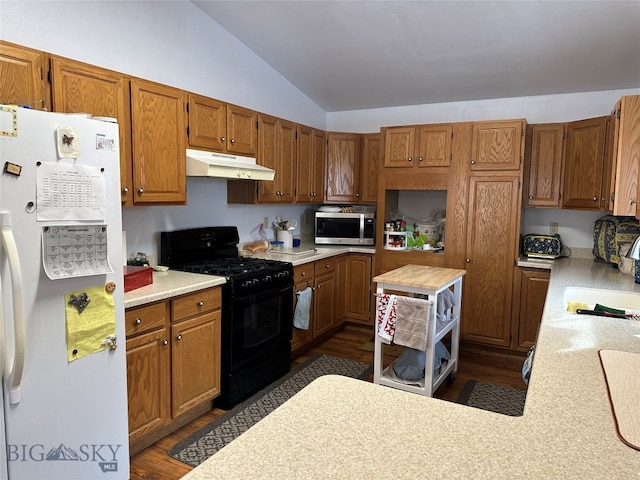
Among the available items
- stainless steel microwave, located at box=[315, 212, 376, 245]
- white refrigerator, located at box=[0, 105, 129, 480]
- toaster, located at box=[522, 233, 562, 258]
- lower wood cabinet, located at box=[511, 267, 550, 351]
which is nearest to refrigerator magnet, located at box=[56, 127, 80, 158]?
white refrigerator, located at box=[0, 105, 129, 480]

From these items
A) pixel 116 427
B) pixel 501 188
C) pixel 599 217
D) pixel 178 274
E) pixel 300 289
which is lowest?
pixel 116 427

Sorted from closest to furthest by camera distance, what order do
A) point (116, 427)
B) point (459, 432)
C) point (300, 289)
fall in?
1. point (459, 432)
2. point (116, 427)
3. point (300, 289)

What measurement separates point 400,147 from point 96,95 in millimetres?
2733

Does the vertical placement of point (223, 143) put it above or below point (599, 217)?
above

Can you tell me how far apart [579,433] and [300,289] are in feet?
9.20

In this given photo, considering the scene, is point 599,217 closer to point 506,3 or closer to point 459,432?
point 506,3

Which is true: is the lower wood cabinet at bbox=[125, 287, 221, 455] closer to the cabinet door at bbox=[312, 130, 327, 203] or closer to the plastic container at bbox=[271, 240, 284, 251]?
the plastic container at bbox=[271, 240, 284, 251]

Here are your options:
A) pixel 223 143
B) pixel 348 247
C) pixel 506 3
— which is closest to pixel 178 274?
pixel 223 143

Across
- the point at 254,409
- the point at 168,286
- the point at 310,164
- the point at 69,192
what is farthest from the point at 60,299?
the point at 310,164

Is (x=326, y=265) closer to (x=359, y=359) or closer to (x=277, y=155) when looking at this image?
(x=359, y=359)

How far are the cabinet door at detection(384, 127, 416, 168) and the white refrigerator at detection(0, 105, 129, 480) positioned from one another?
9.41 feet

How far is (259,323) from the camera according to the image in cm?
305

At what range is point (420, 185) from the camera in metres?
4.15

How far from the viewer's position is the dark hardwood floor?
89.1 inches
